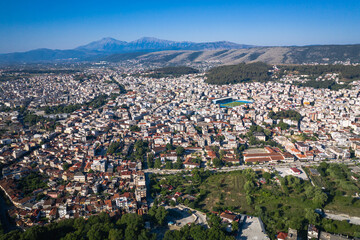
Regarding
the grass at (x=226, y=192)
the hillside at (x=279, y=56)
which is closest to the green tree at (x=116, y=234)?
the grass at (x=226, y=192)

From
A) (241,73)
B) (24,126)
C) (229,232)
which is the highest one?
(241,73)

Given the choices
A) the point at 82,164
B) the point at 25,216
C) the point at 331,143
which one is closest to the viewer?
the point at 25,216

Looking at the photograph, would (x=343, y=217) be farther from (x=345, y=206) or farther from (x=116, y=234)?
(x=116, y=234)

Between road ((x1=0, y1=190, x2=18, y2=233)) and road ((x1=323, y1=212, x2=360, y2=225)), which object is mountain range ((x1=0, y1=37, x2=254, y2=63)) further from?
road ((x1=323, y1=212, x2=360, y2=225))

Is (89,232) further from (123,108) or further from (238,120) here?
(123,108)

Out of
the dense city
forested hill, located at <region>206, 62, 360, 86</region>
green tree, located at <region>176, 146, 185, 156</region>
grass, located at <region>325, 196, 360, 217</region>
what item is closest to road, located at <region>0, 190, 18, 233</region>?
the dense city

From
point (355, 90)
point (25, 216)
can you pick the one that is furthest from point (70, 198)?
point (355, 90)

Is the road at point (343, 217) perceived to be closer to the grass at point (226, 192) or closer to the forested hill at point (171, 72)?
the grass at point (226, 192)
